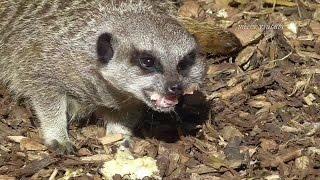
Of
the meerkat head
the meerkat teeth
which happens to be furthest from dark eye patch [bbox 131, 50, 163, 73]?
the meerkat teeth

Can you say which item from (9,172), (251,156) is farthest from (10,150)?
(251,156)

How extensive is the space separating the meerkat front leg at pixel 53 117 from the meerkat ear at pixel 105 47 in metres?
0.68

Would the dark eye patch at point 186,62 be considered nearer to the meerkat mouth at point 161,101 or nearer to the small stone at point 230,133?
the meerkat mouth at point 161,101

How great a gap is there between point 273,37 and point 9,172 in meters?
2.78

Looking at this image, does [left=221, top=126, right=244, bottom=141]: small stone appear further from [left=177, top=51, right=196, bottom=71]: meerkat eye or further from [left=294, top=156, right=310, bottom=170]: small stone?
[left=177, top=51, right=196, bottom=71]: meerkat eye

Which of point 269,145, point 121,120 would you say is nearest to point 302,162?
point 269,145

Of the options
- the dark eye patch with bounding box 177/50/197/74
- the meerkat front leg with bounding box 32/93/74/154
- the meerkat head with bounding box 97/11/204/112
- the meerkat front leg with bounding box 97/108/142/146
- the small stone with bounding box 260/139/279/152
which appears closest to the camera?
the meerkat head with bounding box 97/11/204/112

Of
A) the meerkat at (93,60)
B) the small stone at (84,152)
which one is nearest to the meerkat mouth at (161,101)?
the meerkat at (93,60)

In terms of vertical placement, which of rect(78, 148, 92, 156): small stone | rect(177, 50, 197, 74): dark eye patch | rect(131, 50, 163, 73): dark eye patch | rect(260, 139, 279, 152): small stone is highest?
rect(131, 50, 163, 73): dark eye patch

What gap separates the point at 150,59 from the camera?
5082mm

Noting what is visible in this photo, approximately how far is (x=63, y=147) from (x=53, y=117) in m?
0.29

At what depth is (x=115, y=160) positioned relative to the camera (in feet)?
18.6

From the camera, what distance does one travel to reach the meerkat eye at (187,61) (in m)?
5.27

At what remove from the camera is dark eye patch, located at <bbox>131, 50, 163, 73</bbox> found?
16.6 feet
